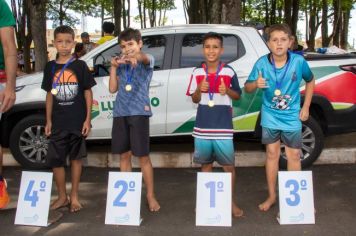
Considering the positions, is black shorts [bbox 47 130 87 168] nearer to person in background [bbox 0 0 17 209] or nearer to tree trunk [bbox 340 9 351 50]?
person in background [bbox 0 0 17 209]

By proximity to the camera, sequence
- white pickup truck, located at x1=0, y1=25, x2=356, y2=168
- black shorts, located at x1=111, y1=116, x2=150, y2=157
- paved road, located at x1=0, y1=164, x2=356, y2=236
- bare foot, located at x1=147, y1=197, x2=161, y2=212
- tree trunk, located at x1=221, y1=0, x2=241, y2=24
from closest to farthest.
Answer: paved road, located at x1=0, y1=164, x2=356, y2=236 → black shorts, located at x1=111, y1=116, x2=150, y2=157 → bare foot, located at x1=147, y1=197, x2=161, y2=212 → white pickup truck, located at x1=0, y1=25, x2=356, y2=168 → tree trunk, located at x1=221, y1=0, x2=241, y2=24

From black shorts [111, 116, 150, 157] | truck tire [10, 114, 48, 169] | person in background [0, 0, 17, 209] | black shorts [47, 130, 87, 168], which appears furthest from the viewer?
truck tire [10, 114, 48, 169]

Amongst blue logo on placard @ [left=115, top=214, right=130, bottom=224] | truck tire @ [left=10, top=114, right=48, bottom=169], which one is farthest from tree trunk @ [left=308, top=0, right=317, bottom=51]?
blue logo on placard @ [left=115, top=214, right=130, bottom=224]

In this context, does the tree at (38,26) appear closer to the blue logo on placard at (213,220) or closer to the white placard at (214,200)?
the white placard at (214,200)

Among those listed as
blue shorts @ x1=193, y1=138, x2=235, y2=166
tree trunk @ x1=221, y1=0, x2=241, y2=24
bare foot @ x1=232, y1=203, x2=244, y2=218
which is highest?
tree trunk @ x1=221, y1=0, x2=241, y2=24

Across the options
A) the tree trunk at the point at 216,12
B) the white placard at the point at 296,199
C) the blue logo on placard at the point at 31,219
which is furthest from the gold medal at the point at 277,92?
the tree trunk at the point at 216,12

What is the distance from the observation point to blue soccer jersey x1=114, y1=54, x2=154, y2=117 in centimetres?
445

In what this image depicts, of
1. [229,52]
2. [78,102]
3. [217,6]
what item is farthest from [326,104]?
Answer: [217,6]

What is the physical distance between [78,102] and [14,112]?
5.89 feet

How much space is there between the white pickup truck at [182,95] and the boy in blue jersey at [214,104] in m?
1.47

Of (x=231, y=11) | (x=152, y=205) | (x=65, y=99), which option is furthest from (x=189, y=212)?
(x=231, y=11)

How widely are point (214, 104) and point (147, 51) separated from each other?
1.89 meters

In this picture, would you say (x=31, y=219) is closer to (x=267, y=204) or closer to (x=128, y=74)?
(x=128, y=74)

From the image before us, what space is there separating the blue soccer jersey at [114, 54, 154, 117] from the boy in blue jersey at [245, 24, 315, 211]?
94cm
